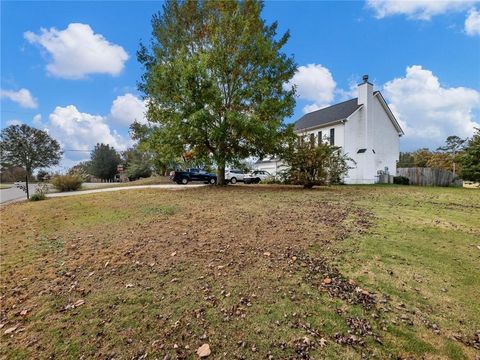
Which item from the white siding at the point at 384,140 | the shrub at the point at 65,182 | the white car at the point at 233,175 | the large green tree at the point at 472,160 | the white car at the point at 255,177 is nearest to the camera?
the large green tree at the point at 472,160

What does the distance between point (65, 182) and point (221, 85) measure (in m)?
13.3

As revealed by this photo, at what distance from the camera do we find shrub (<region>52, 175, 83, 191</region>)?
18188 mm

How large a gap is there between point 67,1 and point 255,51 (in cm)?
815

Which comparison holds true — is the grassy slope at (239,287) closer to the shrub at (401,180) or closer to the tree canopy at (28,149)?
the shrub at (401,180)

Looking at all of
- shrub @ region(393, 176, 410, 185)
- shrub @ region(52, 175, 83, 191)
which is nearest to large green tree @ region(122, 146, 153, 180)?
shrub @ region(52, 175, 83, 191)

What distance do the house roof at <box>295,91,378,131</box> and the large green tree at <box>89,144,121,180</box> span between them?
4102cm

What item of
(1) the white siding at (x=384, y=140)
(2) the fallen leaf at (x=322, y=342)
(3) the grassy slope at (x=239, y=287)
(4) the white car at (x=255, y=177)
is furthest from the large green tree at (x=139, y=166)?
(2) the fallen leaf at (x=322, y=342)

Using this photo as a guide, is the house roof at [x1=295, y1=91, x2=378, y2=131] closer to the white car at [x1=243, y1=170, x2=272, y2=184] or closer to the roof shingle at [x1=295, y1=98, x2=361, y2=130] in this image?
the roof shingle at [x1=295, y1=98, x2=361, y2=130]

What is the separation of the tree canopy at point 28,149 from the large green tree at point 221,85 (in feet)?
166

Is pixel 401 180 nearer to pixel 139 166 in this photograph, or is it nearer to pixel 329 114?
pixel 329 114

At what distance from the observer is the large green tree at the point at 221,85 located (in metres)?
12.6

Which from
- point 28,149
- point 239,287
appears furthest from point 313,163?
point 28,149

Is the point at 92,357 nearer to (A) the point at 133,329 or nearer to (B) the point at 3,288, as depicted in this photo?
(A) the point at 133,329

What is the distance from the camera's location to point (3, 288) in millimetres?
4020
